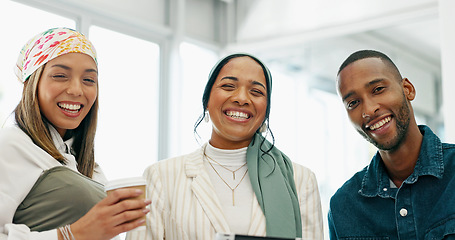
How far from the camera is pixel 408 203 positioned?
211 centimetres

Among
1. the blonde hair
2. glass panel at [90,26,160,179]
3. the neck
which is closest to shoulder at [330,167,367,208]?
the neck

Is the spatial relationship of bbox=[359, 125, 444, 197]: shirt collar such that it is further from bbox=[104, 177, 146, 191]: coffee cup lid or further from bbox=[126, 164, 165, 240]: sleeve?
bbox=[104, 177, 146, 191]: coffee cup lid

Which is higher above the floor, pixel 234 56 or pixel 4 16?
pixel 4 16

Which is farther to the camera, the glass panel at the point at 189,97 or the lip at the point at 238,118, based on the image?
the glass panel at the point at 189,97

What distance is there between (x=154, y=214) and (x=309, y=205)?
613 millimetres

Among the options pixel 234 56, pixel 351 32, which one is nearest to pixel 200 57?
pixel 351 32

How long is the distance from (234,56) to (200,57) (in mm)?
3846

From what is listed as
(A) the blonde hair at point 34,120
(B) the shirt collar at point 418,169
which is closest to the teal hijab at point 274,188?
(B) the shirt collar at point 418,169

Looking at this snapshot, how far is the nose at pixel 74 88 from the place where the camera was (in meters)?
2.13

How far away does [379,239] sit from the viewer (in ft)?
7.06

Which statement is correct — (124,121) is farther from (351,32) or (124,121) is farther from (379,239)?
(379,239)

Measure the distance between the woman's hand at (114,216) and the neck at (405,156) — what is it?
107 centimetres

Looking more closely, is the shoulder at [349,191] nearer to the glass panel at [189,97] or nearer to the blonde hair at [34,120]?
the blonde hair at [34,120]

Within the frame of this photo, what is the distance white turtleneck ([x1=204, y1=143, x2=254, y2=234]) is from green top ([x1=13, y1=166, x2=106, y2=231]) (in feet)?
1.58
